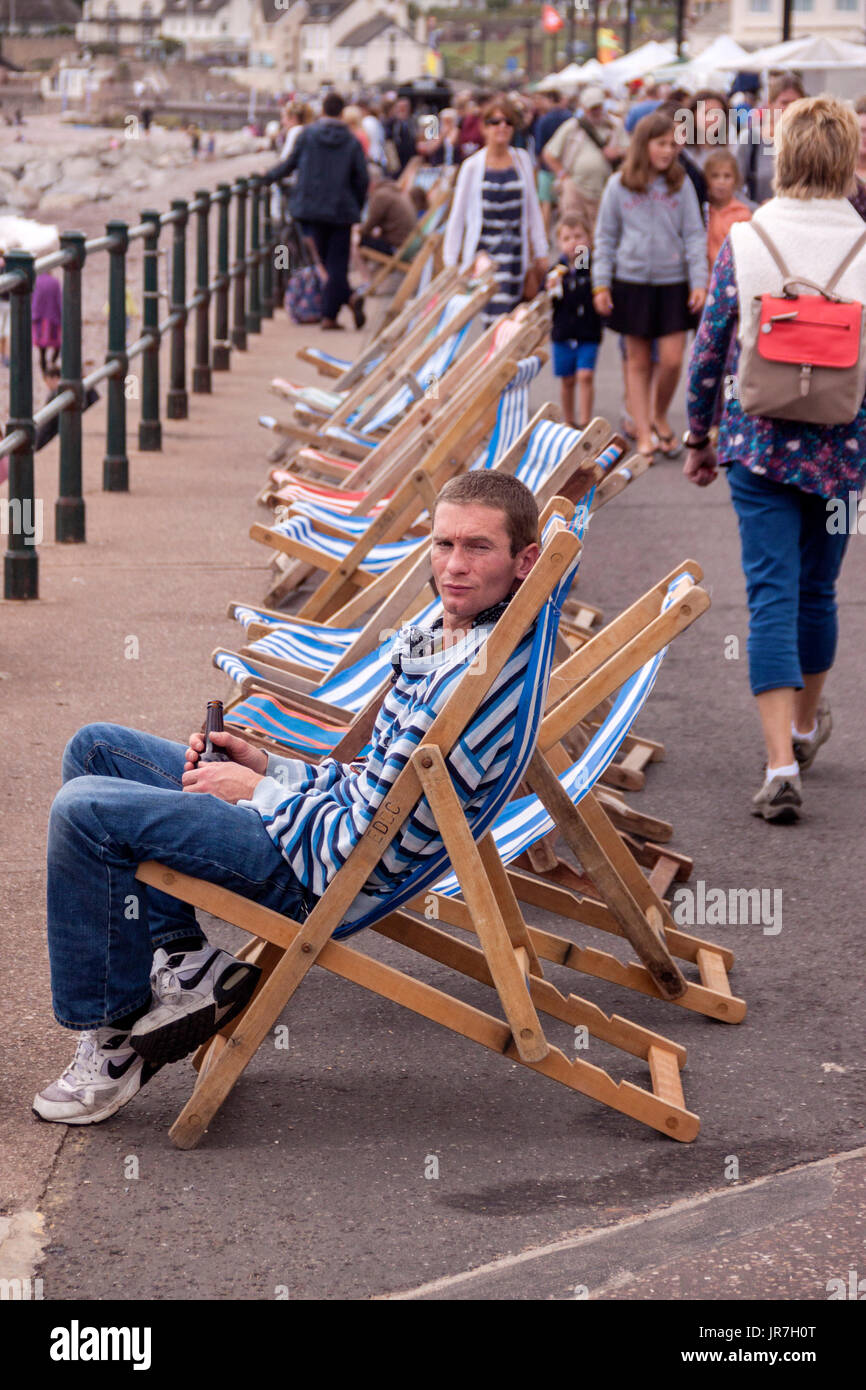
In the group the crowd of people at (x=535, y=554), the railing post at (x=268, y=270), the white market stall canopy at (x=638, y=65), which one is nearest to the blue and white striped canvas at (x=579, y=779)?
the crowd of people at (x=535, y=554)

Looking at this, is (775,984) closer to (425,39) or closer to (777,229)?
(777,229)

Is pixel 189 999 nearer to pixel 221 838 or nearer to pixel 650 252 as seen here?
pixel 221 838

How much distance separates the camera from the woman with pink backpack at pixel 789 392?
16.8 feet

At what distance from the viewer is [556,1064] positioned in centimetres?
351

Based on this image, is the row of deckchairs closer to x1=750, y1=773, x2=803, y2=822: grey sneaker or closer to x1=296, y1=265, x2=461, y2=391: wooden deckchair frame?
x1=750, y1=773, x2=803, y2=822: grey sneaker

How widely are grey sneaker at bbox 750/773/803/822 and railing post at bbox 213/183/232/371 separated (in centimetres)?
936

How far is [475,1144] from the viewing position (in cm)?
351

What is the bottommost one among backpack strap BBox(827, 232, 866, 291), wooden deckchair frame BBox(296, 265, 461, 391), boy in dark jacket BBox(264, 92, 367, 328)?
wooden deckchair frame BBox(296, 265, 461, 391)

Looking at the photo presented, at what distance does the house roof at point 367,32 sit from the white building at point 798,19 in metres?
93.4

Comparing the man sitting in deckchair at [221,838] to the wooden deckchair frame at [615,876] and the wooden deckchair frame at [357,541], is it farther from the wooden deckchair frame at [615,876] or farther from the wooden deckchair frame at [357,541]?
the wooden deckchair frame at [357,541]

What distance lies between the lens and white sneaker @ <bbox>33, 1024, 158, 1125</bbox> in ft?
11.5

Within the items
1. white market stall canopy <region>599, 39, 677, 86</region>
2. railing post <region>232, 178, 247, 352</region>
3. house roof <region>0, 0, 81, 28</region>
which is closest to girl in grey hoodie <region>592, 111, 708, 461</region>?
railing post <region>232, 178, 247, 352</region>
